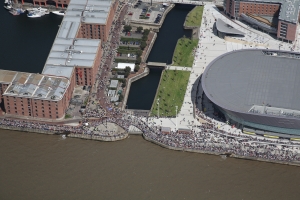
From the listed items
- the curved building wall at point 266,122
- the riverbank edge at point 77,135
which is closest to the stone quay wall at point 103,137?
the riverbank edge at point 77,135

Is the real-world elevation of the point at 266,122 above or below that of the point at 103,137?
above

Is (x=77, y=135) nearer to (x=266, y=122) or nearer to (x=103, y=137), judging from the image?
(x=103, y=137)

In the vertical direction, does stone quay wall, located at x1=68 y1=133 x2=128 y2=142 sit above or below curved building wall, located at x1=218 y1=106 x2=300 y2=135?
below

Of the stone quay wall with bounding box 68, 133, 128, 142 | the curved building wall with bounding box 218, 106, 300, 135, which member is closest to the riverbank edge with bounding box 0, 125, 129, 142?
the stone quay wall with bounding box 68, 133, 128, 142

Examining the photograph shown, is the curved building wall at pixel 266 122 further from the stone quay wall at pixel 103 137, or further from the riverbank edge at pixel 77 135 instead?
the riverbank edge at pixel 77 135

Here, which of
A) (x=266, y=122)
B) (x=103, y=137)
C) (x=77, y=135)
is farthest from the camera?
(x=77, y=135)

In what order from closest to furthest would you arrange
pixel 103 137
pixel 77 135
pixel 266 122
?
pixel 266 122
pixel 103 137
pixel 77 135

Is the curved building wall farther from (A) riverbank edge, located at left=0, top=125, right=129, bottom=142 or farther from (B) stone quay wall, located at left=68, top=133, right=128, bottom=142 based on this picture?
(A) riverbank edge, located at left=0, top=125, right=129, bottom=142

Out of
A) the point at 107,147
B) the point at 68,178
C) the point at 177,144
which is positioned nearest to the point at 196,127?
the point at 177,144

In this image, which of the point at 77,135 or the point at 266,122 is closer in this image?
the point at 266,122

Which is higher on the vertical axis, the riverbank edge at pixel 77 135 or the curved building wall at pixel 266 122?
the curved building wall at pixel 266 122

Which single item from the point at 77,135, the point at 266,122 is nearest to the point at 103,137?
the point at 77,135
